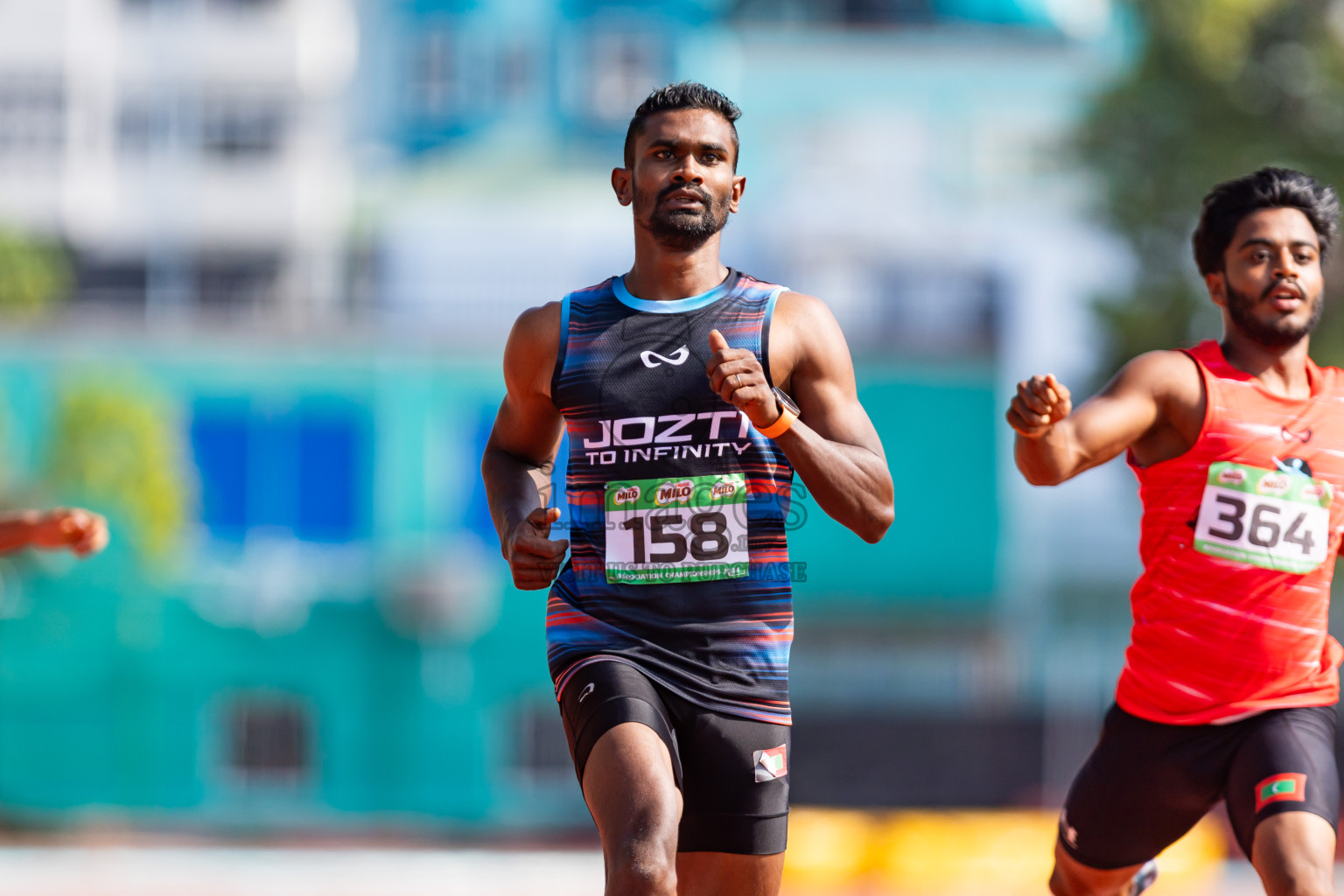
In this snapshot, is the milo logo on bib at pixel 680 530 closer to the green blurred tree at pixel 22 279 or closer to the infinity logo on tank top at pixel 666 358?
the infinity logo on tank top at pixel 666 358

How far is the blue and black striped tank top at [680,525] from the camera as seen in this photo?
4.29 m

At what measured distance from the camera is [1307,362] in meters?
5.06

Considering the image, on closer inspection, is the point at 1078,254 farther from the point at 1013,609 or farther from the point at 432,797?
the point at 432,797

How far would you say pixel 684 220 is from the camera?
440 cm

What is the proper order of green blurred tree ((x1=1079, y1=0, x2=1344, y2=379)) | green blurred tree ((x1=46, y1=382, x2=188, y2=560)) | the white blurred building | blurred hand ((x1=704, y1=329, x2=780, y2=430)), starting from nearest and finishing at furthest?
blurred hand ((x1=704, y1=329, x2=780, y2=430)), green blurred tree ((x1=1079, y1=0, x2=1344, y2=379)), green blurred tree ((x1=46, y1=382, x2=188, y2=560)), the white blurred building

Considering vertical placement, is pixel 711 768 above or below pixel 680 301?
below

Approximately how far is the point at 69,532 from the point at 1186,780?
11.4 feet

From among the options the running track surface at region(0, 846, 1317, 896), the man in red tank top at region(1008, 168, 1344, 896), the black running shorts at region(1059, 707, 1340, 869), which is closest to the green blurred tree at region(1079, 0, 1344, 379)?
the running track surface at region(0, 846, 1317, 896)

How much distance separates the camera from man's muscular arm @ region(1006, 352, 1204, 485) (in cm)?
444

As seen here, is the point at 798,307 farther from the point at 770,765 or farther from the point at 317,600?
the point at 317,600

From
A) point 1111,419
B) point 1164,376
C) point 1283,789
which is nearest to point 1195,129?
point 1164,376

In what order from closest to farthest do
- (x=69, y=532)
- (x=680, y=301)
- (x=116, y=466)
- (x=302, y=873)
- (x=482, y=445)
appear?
(x=680, y=301)
(x=69, y=532)
(x=302, y=873)
(x=116, y=466)
(x=482, y=445)

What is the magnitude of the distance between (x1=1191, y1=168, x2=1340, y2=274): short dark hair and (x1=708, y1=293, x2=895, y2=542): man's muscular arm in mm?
1273

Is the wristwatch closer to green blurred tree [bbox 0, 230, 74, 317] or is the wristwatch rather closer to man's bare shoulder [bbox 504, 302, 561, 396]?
man's bare shoulder [bbox 504, 302, 561, 396]
